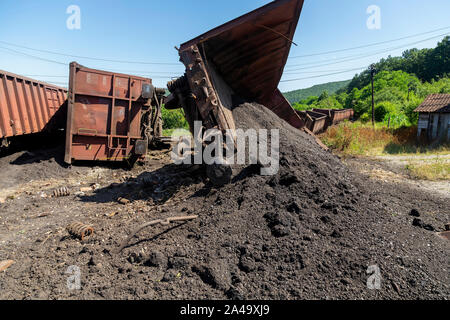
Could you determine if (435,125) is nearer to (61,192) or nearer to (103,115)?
(103,115)

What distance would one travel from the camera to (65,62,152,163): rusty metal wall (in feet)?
23.4

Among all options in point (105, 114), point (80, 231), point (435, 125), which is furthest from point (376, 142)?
point (80, 231)

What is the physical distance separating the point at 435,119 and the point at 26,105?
56.8 feet

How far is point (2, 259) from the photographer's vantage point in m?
3.13

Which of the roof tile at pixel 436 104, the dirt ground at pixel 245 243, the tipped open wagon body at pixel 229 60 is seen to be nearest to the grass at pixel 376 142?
the roof tile at pixel 436 104

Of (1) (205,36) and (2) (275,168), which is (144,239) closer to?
(2) (275,168)

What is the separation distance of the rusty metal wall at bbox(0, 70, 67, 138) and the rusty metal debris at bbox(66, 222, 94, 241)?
177 inches

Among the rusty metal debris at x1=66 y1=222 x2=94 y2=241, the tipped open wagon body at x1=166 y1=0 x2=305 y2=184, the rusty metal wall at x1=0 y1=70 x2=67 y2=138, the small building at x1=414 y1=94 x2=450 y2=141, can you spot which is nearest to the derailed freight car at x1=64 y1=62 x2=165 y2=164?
the rusty metal wall at x1=0 y1=70 x2=67 y2=138

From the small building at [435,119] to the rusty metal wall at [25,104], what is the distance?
1677 centimetres

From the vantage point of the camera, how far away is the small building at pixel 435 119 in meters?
13.1

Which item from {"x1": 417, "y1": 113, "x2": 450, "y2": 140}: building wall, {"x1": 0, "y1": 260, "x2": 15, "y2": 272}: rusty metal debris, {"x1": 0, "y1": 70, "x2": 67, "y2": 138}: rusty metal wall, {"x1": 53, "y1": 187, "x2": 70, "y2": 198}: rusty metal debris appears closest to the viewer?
{"x1": 0, "y1": 260, "x2": 15, "y2": 272}: rusty metal debris

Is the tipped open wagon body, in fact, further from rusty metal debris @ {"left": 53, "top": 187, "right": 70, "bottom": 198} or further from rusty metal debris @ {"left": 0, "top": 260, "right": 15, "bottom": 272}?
rusty metal debris @ {"left": 53, "top": 187, "right": 70, "bottom": 198}

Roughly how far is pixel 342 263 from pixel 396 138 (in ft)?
46.1

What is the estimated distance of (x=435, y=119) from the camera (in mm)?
13445
